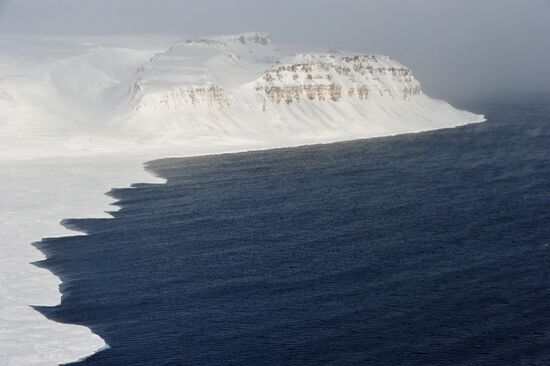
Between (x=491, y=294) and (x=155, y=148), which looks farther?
(x=155, y=148)

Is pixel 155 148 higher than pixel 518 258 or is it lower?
higher

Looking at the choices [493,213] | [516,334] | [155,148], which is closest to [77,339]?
[516,334]

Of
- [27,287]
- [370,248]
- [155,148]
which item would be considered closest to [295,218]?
[370,248]

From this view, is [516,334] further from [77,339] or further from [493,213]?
[493,213]

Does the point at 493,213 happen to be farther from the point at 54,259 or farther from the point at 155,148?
the point at 155,148

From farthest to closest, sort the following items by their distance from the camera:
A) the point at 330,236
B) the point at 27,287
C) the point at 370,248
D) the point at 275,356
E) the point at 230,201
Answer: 1. the point at 230,201
2. the point at 330,236
3. the point at 370,248
4. the point at 27,287
5. the point at 275,356

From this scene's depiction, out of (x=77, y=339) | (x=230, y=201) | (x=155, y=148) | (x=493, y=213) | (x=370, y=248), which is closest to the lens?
(x=77, y=339)
